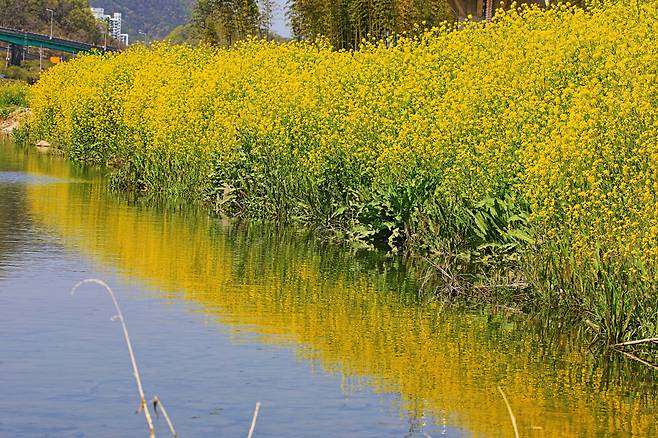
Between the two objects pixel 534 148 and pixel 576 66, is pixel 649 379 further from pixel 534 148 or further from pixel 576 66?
pixel 576 66

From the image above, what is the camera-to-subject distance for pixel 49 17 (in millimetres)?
189750

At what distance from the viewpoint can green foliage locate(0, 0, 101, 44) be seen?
18725 centimetres

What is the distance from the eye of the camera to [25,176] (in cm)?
3616

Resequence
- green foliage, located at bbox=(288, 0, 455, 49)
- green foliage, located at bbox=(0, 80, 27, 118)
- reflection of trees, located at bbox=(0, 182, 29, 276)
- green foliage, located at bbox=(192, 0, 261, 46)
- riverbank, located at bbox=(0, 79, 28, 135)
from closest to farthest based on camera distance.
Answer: reflection of trees, located at bbox=(0, 182, 29, 276), green foliage, located at bbox=(288, 0, 455, 49), riverbank, located at bbox=(0, 79, 28, 135), green foliage, located at bbox=(192, 0, 261, 46), green foliage, located at bbox=(0, 80, 27, 118)

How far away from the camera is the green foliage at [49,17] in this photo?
187 metres

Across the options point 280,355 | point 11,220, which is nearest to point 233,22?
point 11,220

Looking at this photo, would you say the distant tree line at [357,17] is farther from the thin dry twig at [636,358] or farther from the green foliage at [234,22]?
the thin dry twig at [636,358]

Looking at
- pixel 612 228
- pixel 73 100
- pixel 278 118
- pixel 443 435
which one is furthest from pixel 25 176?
pixel 443 435

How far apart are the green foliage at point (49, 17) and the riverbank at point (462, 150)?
15872 cm

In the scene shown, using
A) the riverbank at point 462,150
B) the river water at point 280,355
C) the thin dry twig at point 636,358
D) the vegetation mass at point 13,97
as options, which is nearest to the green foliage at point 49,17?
the vegetation mass at point 13,97

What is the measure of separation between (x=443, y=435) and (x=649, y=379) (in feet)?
10.5

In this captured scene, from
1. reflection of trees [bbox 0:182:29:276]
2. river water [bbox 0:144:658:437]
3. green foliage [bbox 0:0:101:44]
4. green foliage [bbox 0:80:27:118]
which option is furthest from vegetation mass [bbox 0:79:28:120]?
green foliage [bbox 0:0:101:44]

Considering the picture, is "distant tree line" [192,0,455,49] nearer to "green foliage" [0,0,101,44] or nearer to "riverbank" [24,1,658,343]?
"riverbank" [24,1,658,343]

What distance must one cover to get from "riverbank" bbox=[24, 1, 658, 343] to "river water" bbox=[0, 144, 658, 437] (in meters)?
0.80
